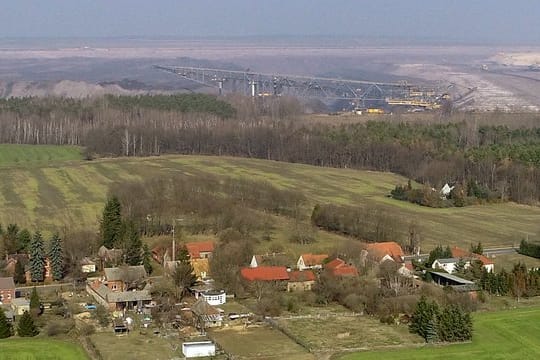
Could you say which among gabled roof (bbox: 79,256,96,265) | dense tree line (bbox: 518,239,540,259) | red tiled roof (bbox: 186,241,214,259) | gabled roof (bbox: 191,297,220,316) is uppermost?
red tiled roof (bbox: 186,241,214,259)

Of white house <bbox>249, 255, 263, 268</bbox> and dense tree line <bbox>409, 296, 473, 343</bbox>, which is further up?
dense tree line <bbox>409, 296, 473, 343</bbox>

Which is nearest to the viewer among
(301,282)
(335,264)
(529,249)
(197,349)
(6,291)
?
(197,349)

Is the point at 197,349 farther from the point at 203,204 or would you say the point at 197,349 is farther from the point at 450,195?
the point at 450,195

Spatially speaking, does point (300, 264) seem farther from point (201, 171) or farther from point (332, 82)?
point (332, 82)

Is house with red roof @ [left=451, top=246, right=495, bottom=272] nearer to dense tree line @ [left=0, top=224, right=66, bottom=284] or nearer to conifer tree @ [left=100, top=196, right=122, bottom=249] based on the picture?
conifer tree @ [left=100, top=196, right=122, bottom=249]

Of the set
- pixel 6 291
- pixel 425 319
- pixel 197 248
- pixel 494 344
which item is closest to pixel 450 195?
pixel 197 248

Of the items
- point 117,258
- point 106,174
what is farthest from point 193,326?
point 106,174

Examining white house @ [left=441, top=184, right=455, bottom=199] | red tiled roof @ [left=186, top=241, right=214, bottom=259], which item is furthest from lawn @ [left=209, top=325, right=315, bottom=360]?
white house @ [left=441, top=184, right=455, bottom=199]
